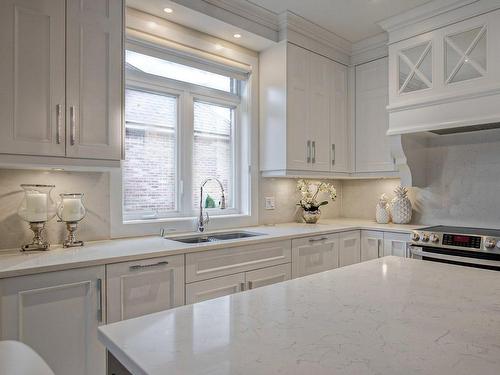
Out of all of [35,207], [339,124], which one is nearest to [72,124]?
[35,207]

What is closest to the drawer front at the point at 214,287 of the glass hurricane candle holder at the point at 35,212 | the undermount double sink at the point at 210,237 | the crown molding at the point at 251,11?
the undermount double sink at the point at 210,237

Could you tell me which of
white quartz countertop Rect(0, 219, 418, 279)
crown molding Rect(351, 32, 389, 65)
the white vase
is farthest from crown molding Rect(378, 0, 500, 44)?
white quartz countertop Rect(0, 219, 418, 279)

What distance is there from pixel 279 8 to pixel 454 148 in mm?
1973

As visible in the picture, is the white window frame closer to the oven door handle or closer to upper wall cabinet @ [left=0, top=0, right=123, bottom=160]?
upper wall cabinet @ [left=0, top=0, right=123, bottom=160]

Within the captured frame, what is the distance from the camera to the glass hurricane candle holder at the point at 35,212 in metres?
1.93

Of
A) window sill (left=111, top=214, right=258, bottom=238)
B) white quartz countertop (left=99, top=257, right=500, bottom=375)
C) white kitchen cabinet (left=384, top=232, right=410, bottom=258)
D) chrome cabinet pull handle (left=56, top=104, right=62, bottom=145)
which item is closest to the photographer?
white quartz countertop (left=99, top=257, right=500, bottom=375)

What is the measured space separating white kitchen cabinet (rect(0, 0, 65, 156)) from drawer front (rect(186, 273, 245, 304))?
1068 millimetres

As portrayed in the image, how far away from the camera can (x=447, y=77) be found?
2682mm

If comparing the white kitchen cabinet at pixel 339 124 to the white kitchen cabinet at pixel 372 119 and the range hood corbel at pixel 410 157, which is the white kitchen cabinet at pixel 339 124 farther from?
the range hood corbel at pixel 410 157

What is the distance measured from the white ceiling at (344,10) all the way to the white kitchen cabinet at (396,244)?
6.11ft

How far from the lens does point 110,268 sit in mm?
1805

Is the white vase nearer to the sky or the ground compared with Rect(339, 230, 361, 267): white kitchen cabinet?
nearer to the sky

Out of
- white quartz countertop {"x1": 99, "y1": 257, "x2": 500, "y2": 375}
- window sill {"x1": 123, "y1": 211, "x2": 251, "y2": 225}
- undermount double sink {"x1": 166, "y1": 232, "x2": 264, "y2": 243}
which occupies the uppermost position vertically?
window sill {"x1": 123, "y1": 211, "x2": 251, "y2": 225}

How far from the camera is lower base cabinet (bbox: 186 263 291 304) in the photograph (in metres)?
2.13
